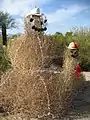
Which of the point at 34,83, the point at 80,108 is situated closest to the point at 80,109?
the point at 80,108

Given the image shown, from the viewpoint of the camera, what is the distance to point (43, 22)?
8.43 metres

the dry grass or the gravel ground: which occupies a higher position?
the dry grass

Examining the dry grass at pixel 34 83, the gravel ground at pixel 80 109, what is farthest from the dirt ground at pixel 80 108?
the dry grass at pixel 34 83

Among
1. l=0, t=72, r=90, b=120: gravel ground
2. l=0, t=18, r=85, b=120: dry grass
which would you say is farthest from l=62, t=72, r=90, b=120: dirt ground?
l=0, t=18, r=85, b=120: dry grass

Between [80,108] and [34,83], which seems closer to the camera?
[34,83]

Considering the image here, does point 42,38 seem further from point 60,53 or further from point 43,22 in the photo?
point 60,53

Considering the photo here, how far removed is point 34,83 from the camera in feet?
25.2

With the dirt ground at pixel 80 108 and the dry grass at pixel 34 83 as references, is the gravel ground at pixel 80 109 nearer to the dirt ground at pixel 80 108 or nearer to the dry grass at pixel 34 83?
the dirt ground at pixel 80 108

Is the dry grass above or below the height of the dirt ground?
above

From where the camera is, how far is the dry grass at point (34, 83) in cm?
768

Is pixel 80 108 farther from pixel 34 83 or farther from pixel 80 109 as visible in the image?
pixel 34 83

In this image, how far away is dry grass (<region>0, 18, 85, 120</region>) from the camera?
7684 millimetres

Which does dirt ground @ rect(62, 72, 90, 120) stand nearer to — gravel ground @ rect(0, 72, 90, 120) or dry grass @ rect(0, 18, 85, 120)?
gravel ground @ rect(0, 72, 90, 120)

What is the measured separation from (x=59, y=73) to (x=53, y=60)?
0.57m
